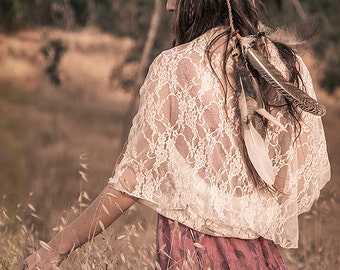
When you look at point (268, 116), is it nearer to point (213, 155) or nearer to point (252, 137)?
point (252, 137)

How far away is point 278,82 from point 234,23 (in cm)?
28

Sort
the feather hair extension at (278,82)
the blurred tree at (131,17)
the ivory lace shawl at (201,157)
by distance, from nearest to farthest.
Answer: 1. the feather hair extension at (278,82)
2. the ivory lace shawl at (201,157)
3. the blurred tree at (131,17)

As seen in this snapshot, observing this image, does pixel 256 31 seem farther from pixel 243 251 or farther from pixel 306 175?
pixel 243 251

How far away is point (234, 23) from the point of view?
268cm

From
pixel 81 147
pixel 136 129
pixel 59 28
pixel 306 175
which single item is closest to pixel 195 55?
pixel 136 129

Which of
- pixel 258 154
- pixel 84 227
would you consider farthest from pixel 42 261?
pixel 258 154

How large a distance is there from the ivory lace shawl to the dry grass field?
0.25 m

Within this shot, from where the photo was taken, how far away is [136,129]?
266cm

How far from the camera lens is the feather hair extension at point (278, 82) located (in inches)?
96.7

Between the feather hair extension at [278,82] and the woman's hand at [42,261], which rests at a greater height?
the feather hair extension at [278,82]

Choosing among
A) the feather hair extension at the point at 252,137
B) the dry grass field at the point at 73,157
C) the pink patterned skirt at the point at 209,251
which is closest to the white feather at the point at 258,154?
the feather hair extension at the point at 252,137

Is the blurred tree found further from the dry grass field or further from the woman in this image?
the woman

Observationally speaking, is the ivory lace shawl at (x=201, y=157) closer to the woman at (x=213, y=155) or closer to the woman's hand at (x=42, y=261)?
the woman at (x=213, y=155)

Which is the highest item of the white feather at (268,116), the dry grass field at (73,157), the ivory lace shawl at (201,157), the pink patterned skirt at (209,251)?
the white feather at (268,116)
